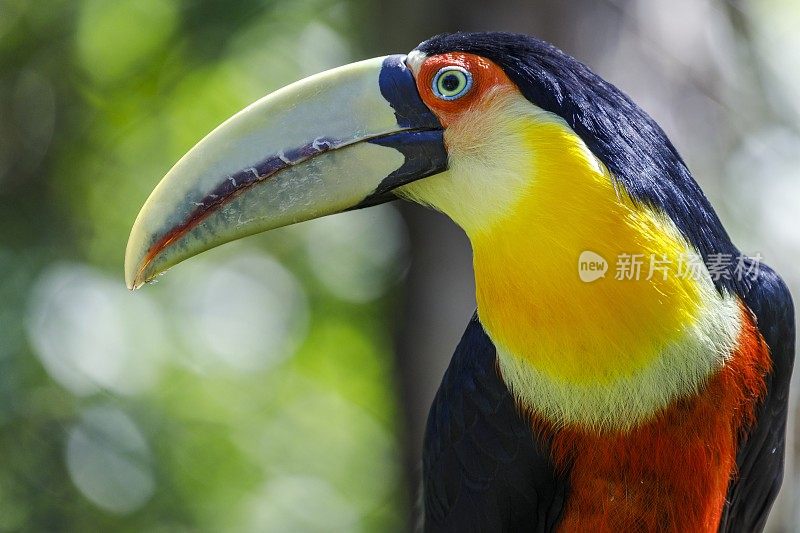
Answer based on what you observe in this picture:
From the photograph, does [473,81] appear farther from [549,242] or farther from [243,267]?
[243,267]

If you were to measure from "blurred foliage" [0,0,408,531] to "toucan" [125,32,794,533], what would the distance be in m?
3.99

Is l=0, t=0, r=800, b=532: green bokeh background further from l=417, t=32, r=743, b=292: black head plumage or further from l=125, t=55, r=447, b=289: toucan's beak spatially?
l=125, t=55, r=447, b=289: toucan's beak

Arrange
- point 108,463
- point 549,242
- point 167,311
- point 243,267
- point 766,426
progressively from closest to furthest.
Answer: point 549,242
point 766,426
point 108,463
point 167,311
point 243,267

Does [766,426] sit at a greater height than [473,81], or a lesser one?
lesser

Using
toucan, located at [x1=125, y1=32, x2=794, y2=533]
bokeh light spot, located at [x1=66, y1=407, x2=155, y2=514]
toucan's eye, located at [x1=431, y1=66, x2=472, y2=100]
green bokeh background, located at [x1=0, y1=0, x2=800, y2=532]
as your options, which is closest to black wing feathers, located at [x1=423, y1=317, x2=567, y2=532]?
toucan, located at [x1=125, y1=32, x2=794, y2=533]

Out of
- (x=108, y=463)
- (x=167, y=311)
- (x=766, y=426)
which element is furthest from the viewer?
(x=167, y=311)

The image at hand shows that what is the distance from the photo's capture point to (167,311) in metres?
9.85

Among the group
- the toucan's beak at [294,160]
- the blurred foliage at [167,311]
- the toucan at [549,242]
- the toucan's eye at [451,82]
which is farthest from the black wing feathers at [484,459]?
the blurred foliage at [167,311]

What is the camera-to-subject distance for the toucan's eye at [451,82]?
3.38m

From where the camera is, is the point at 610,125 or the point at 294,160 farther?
the point at 294,160

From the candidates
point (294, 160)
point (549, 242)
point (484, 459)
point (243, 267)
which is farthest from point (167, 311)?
point (549, 242)

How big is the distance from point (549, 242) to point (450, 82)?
0.66 m

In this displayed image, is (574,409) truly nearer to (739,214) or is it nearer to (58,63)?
(739,214)

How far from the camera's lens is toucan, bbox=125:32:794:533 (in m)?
3.16
